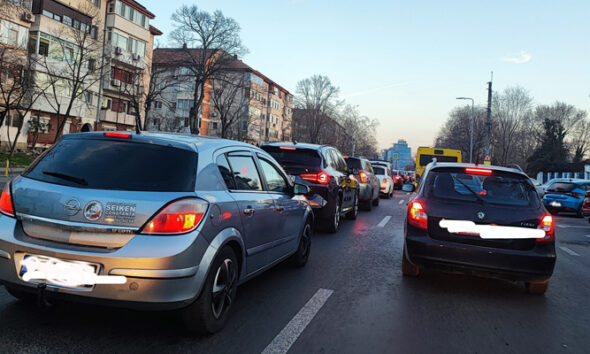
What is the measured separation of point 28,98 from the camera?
108 feet

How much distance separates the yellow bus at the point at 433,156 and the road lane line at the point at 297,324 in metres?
22.6

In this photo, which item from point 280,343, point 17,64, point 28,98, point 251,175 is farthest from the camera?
point 28,98

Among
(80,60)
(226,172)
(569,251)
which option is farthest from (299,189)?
(80,60)

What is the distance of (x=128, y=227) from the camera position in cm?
312

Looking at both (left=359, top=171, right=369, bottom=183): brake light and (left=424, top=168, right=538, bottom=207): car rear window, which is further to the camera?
(left=359, top=171, right=369, bottom=183): brake light

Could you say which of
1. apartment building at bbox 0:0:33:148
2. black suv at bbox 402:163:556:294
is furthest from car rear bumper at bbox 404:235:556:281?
apartment building at bbox 0:0:33:148

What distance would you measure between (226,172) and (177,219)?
0.92 metres

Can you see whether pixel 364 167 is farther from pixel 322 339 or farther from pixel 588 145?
pixel 588 145

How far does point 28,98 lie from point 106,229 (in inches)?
1377

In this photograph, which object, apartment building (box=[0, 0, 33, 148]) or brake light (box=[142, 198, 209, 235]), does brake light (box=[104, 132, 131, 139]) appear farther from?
apartment building (box=[0, 0, 33, 148])

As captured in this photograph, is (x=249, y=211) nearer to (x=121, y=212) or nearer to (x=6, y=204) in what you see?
(x=121, y=212)

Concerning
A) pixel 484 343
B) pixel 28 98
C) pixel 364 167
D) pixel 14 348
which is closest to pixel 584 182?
Answer: pixel 364 167

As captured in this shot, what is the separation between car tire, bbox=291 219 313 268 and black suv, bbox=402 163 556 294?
1.36 meters

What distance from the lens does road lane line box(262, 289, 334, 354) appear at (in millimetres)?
3404
